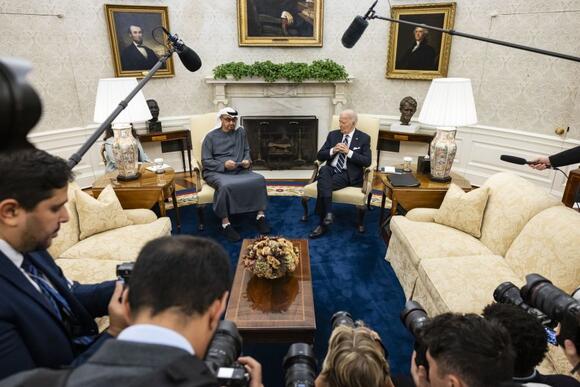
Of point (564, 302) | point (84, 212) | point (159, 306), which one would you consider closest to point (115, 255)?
point (84, 212)

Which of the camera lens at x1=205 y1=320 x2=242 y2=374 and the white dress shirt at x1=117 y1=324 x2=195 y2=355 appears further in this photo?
the camera lens at x1=205 y1=320 x2=242 y2=374

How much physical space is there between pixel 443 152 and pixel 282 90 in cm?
292

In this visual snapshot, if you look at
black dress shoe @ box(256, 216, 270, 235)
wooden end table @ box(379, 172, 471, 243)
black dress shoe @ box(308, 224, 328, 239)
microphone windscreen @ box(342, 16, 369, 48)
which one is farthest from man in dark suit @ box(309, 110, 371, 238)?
microphone windscreen @ box(342, 16, 369, 48)

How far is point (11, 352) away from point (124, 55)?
187 inches

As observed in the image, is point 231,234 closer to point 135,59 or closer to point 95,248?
point 95,248

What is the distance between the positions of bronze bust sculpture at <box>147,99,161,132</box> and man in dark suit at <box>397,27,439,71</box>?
136 inches

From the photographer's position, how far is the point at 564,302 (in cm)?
133

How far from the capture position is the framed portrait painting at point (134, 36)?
4895 mm

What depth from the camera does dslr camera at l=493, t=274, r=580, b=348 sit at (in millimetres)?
1217

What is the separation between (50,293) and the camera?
1438 millimetres

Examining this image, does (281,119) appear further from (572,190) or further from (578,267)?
(578,267)

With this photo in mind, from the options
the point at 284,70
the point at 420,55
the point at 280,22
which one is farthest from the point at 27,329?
the point at 420,55

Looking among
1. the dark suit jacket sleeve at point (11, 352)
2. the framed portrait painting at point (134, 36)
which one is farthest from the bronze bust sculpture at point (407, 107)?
the dark suit jacket sleeve at point (11, 352)

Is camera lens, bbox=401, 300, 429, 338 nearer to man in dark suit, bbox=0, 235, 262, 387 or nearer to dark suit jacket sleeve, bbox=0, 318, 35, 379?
man in dark suit, bbox=0, 235, 262, 387
